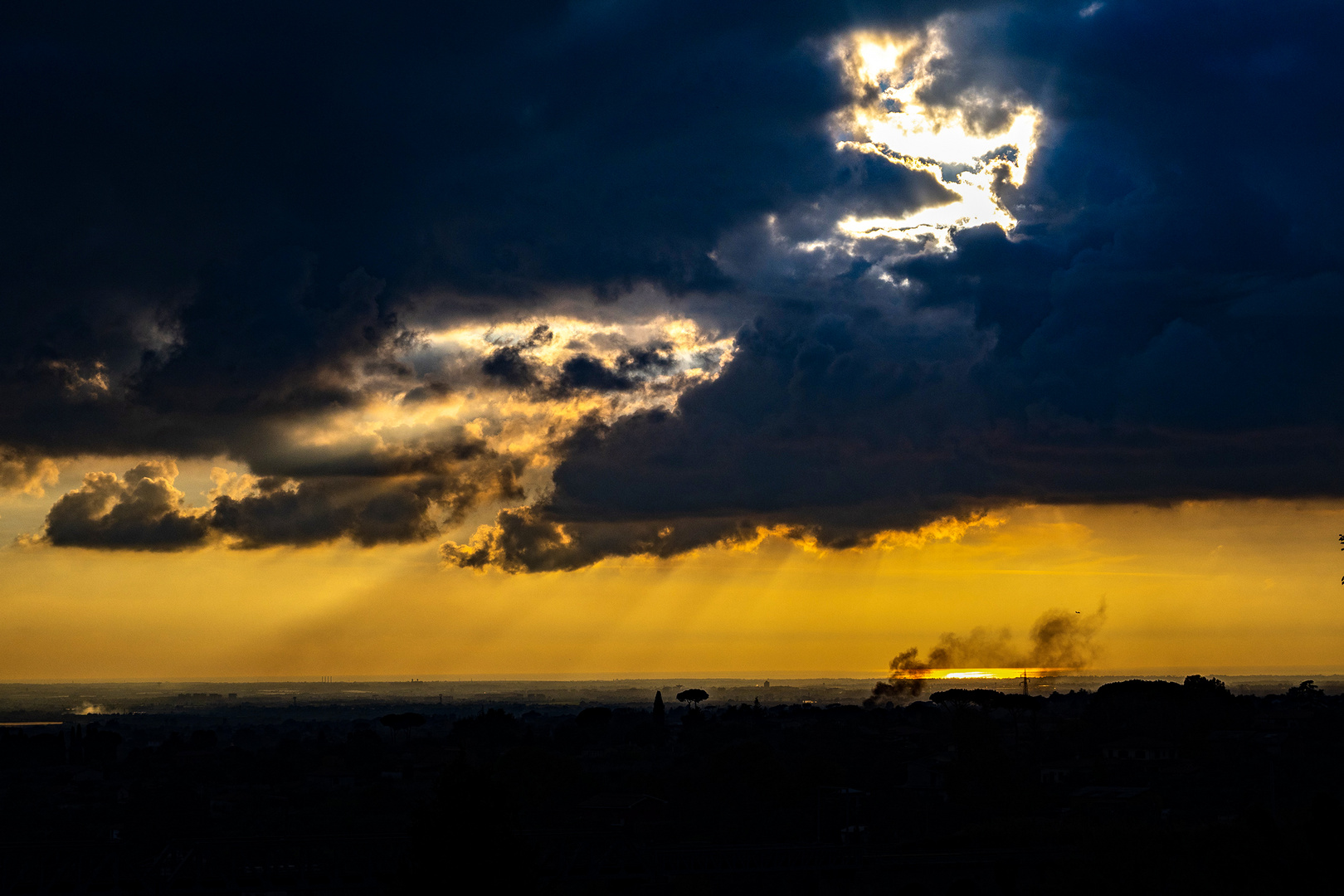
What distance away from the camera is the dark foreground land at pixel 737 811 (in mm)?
58062

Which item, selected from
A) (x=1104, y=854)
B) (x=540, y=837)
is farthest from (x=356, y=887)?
(x=1104, y=854)

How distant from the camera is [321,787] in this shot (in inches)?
5344

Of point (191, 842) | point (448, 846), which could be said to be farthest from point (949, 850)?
point (448, 846)

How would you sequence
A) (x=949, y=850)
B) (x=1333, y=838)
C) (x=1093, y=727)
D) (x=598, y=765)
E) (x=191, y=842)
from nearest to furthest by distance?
(x=1333, y=838) → (x=191, y=842) → (x=949, y=850) → (x=598, y=765) → (x=1093, y=727)

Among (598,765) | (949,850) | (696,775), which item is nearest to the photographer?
(949,850)

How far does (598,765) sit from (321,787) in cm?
2969

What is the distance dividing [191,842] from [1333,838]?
48.5 metres

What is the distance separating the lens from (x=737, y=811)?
352 feet

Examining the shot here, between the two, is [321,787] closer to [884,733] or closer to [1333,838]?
[884,733]

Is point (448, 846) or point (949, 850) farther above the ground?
point (448, 846)

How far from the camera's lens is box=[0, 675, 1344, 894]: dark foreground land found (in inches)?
2286

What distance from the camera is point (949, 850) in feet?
260

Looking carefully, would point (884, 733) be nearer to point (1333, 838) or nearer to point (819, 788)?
point (819, 788)

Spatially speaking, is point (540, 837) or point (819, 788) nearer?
point (540, 837)
